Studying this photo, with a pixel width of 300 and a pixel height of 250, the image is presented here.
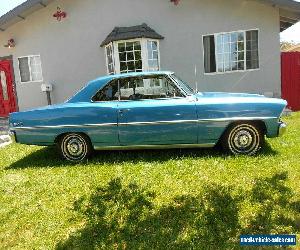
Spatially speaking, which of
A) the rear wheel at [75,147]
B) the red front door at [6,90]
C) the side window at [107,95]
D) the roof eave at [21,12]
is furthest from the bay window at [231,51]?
the red front door at [6,90]

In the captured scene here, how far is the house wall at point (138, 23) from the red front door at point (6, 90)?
0.39m

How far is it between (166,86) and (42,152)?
3362 millimetres

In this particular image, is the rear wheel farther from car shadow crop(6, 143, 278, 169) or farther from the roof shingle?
the roof shingle

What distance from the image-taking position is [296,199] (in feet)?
13.5

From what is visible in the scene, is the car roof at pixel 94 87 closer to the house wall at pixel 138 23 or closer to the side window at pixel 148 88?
the side window at pixel 148 88

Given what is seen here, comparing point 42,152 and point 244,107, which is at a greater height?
point 244,107

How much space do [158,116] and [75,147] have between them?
1.81m

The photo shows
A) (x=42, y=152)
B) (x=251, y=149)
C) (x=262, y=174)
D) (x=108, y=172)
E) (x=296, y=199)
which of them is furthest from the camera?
(x=42, y=152)

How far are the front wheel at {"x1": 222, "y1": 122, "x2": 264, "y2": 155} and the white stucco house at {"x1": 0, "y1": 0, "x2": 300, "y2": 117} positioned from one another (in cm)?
580

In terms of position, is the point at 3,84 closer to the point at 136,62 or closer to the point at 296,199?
the point at 136,62

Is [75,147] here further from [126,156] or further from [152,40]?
[152,40]

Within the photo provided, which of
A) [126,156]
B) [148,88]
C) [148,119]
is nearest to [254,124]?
[148,119]

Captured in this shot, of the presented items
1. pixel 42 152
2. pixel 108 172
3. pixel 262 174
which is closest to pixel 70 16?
pixel 42 152

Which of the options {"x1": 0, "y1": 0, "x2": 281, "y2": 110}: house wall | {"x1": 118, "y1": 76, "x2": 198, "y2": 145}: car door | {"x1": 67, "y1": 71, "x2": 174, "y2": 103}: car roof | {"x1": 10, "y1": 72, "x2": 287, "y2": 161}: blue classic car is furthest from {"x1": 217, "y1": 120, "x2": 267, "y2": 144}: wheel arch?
{"x1": 0, "y1": 0, "x2": 281, "y2": 110}: house wall
